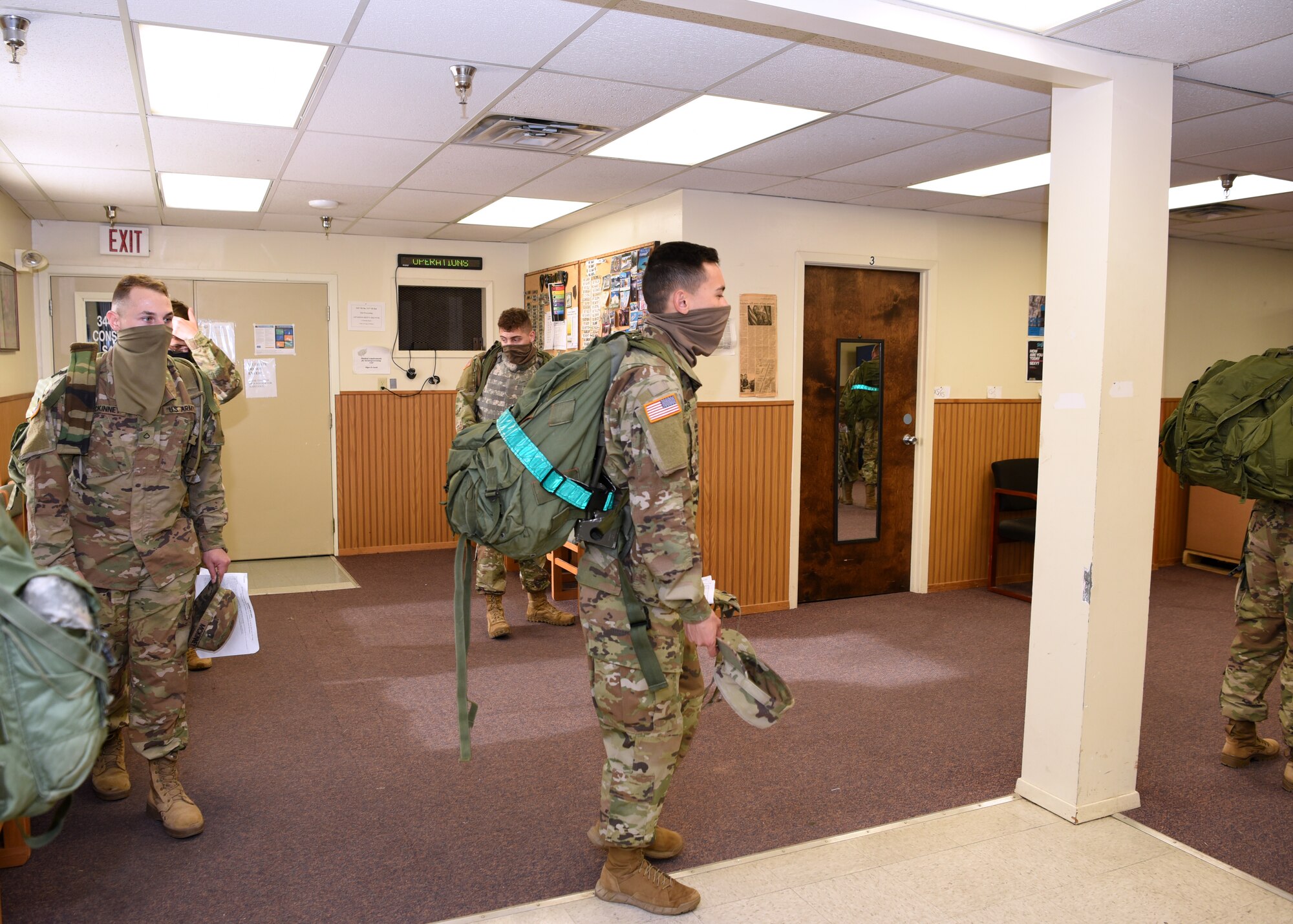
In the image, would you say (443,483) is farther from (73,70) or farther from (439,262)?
(73,70)

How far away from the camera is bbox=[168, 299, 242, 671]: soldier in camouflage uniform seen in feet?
12.7

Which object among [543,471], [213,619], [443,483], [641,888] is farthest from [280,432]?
[641,888]

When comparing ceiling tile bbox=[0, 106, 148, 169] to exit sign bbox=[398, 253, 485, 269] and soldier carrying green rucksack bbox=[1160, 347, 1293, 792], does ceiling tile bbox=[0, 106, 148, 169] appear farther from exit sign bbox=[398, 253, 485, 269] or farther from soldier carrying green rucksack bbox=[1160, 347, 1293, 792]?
soldier carrying green rucksack bbox=[1160, 347, 1293, 792]

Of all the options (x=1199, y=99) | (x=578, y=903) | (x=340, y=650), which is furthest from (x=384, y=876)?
(x=1199, y=99)

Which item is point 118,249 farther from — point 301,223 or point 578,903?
point 578,903

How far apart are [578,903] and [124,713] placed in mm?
1793

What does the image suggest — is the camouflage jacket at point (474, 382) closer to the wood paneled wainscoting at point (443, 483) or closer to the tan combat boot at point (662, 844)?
the wood paneled wainscoting at point (443, 483)

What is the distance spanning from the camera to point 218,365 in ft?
13.6

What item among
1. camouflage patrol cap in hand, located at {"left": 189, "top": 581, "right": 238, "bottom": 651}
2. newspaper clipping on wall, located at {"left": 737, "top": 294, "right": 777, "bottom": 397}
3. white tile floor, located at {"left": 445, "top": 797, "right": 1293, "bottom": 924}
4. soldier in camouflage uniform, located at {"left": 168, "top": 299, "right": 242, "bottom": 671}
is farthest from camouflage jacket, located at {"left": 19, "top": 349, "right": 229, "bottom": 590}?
newspaper clipping on wall, located at {"left": 737, "top": 294, "right": 777, "bottom": 397}

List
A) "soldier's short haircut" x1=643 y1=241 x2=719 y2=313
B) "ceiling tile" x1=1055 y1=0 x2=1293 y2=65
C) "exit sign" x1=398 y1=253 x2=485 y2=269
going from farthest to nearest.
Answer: "exit sign" x1=398 y1=253 x2=485 y2=269 → "ceiling tile" x1=1055 y1=0 x2=1293 y2=65 → "soldier's short haircut" x1=643 y1=241 x2=719 y2=313

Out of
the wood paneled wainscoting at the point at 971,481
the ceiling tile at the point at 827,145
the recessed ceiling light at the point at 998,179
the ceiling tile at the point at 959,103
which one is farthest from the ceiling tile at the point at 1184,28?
the wood paneled wainscoting at the point at 971,481

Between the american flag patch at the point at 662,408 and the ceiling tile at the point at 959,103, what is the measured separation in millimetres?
1891

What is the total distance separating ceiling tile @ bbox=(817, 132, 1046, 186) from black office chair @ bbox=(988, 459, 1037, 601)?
2226 millimetres

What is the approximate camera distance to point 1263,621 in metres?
3.41
